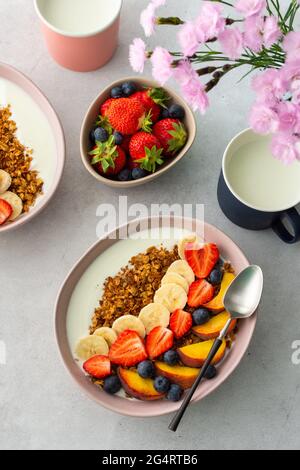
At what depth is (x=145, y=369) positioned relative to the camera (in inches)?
42.3

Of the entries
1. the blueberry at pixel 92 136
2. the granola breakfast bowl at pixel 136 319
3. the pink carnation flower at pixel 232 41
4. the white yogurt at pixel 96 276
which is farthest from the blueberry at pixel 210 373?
the pink carnation flower at pixel 232 41

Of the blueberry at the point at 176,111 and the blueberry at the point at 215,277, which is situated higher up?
the blueberry at the point at 176,111

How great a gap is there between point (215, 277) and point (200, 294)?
0.04m

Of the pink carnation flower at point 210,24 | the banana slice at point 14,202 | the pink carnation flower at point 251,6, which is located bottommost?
the banana slice at point 14,202

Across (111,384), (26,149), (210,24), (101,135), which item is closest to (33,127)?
(26,149)

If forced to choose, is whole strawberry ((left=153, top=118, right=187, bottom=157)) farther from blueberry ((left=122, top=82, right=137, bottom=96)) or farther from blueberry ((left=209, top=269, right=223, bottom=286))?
blueberry ((left=209, top=269, right=223, bottom=286))

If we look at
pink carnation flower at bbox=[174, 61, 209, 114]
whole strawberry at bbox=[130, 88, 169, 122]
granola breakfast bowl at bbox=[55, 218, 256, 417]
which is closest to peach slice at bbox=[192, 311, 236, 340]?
granola breakfast bowl at bbox=[55, 218, 256, 417]

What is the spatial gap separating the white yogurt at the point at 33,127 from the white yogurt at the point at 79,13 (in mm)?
144

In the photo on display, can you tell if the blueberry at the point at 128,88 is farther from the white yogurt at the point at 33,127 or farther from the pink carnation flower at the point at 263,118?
the pink carnation flower at the point at 263,118

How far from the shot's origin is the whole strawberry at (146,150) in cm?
115

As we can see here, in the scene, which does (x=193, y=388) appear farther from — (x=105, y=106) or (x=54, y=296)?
(x=105, y=106)

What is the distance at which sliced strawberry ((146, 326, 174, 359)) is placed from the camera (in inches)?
43.4
